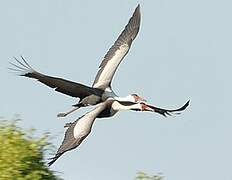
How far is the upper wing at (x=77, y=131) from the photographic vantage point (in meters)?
9.88

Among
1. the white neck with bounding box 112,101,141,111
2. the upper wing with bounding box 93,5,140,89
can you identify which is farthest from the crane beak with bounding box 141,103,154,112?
the upper wing with bounding box 93,5,140,89

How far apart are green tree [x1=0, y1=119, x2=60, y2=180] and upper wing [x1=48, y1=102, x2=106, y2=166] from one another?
2.05ft

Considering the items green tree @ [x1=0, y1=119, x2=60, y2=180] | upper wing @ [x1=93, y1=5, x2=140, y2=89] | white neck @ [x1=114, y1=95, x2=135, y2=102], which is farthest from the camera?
upper wing @ [x1=93, y1=5, x2=140, y2=89]

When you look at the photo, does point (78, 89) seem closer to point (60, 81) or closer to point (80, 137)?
point (60, 81)

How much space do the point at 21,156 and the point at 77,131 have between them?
1401 mm

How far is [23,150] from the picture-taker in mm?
8844

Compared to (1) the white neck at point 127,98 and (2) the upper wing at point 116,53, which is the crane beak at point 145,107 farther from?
(2) the upper wing at point 116,53

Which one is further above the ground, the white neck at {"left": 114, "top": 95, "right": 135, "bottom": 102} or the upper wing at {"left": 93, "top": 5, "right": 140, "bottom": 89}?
the upper wing at {"left": 93, "top": 5, "right": 140, "bottom": 89}

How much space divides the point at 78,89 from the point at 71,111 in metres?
0.38

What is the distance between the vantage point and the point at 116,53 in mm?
13023

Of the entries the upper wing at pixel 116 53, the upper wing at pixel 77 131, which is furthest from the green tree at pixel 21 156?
the upper wing at pixel 116 53

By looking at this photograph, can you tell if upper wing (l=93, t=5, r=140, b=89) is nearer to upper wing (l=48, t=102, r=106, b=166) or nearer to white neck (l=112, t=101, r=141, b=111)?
white neck (l=112, t=101, r=141, b=111)

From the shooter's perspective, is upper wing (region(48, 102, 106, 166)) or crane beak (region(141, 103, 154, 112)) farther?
crane beak (region(141, 103, 154, 112))

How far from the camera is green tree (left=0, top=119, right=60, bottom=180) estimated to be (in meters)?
8.66
